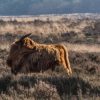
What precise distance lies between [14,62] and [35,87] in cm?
281

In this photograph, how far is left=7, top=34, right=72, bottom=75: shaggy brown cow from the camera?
15203 mm

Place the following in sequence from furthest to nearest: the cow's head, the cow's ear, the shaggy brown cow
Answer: the cow's ear, the cow's head, the shaggy brown cow

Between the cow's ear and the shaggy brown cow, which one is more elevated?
the cow's ear

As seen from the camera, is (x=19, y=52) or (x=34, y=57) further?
(x=19, y=52)

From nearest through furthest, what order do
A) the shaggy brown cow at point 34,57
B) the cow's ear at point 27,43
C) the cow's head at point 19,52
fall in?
1. the shaggy brown cow at point 34,57
2. the cow's head at point 19,52
3. the cow's ear at point 27,43

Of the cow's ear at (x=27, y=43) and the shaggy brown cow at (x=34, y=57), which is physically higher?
the cow's ear at (x=27, y=43)

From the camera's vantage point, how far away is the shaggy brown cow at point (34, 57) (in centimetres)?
1520

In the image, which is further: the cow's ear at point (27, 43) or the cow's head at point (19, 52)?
the cow's ear at point (27, 43)

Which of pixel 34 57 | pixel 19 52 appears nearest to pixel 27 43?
pixel 19 52

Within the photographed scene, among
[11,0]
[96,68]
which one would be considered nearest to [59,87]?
[96,68]

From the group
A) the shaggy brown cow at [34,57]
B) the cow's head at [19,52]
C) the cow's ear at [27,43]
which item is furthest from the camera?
the cow's ear at [27,43]

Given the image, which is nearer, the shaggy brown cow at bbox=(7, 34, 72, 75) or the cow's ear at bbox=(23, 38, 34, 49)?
the shaggy brown cow at bbox=(7, 34, 72, 75)

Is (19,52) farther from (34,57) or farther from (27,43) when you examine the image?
(34,57)

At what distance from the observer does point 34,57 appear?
49.8 ft
